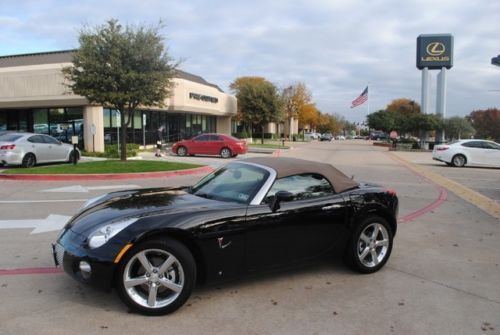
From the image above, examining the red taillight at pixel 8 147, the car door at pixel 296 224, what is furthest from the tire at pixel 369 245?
the red taillight at pixel 8 147

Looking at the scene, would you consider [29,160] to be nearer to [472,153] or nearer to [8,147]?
[8,147]

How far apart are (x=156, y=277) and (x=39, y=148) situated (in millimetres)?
15234

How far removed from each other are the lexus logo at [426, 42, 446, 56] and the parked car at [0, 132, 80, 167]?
42367 mm

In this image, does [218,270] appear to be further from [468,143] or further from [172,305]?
[468,143]

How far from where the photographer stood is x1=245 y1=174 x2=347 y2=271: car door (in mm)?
4668

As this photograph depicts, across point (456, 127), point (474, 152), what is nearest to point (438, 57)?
point (456, 127)

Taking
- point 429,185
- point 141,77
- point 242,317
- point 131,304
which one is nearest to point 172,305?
point 131,304

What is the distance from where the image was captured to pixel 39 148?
17.5 meters

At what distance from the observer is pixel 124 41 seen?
16.5 m

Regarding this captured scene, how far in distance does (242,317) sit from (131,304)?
98cm

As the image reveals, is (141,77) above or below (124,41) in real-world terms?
below

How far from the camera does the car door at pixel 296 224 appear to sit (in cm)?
467

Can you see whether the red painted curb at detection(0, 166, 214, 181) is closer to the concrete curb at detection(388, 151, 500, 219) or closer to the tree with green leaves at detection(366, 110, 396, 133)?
the concrete curb at detection(388, 151, 500, 219)

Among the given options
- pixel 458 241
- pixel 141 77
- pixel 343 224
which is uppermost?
pixel 141 77
